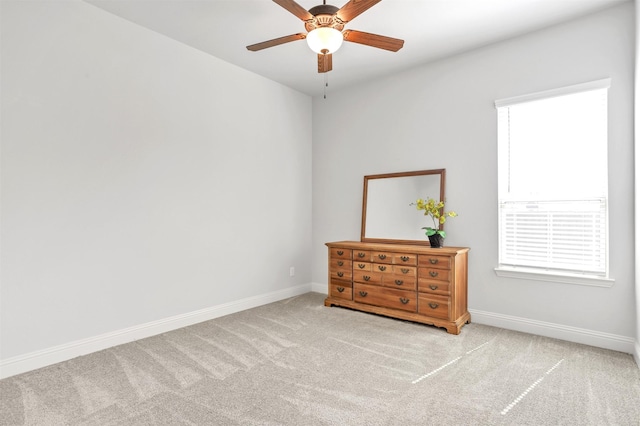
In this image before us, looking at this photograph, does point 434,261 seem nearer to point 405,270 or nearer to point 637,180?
point 405,270

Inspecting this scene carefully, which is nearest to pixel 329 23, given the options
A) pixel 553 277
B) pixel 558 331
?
pixel 553 277

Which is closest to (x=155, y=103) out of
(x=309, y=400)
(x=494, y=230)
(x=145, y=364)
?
(x=145, y=364)

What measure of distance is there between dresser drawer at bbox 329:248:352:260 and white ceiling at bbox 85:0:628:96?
6.95 ft

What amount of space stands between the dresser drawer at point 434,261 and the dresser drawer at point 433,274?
0.04m

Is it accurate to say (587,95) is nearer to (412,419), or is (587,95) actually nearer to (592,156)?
(592,156)

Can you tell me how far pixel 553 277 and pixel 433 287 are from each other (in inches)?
40.4

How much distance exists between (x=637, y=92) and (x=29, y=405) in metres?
4.58

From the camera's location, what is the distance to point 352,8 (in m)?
2.11

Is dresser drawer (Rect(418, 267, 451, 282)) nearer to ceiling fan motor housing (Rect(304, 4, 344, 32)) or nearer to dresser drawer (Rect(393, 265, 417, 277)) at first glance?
dresser drawer (Rect(393, 265, 417, 277))

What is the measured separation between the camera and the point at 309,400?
2102 mm

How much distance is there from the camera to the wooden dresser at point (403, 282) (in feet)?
10.9

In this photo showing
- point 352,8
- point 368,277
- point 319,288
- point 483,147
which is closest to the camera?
point 352,8

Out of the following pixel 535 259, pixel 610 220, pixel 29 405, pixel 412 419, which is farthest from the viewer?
pixel 535 259

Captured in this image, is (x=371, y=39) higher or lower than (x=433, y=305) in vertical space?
higher
